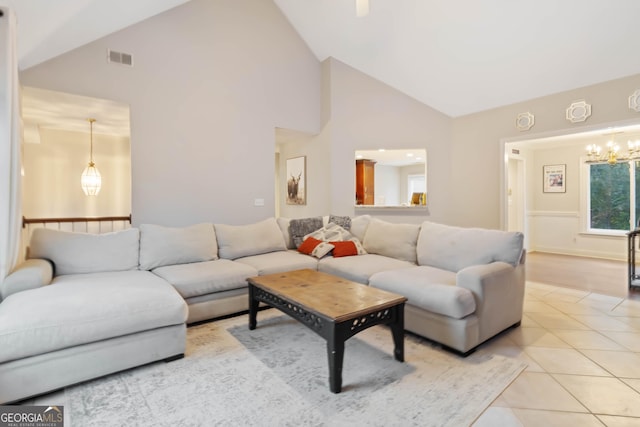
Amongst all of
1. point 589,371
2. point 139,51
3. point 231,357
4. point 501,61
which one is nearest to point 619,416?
point 589,371

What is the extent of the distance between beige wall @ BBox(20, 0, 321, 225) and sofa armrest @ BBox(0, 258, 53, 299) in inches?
60.2

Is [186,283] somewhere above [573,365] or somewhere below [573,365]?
above

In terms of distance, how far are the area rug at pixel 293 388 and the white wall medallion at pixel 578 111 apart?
332cm

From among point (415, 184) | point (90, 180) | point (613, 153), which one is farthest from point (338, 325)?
point (415, 184)

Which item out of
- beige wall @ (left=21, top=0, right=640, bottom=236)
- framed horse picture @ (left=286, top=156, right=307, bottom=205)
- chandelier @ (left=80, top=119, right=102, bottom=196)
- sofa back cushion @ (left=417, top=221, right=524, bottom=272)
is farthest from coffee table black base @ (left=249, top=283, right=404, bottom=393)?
chandelier @ (left=80, top=119, right=102, bottom=196)

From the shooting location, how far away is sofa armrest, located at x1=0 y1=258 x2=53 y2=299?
2.27 metres

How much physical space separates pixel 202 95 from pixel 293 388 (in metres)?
4.00

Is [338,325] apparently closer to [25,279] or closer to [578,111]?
[25,279]

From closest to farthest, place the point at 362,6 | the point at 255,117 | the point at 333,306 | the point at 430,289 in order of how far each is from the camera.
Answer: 1. the point at 333,306
2. the point at 430,289
3. the point at 362,6
4. the point at 255,117

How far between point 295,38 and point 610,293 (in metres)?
5.81

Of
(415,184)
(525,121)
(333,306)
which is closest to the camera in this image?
(333,306)

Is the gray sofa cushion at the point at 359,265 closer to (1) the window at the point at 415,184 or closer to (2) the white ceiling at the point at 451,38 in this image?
(2) the white ceiling at the point at 451,38

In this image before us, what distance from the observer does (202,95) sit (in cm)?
445

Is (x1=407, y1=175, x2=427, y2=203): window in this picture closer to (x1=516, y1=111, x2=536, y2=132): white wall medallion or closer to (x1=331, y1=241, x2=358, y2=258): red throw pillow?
(x1=516, y1=111, x2=536, y2=132): white wall medallion
